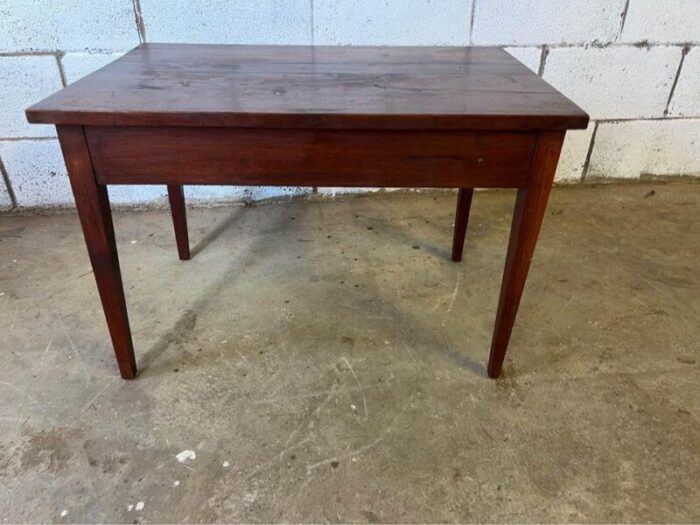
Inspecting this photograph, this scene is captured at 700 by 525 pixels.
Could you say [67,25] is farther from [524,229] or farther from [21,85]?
[524,229]

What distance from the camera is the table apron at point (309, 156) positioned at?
94 centimetres

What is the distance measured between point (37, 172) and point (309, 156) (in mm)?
1517

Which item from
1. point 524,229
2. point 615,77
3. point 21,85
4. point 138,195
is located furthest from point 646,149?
point 21,85

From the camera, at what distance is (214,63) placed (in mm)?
1261

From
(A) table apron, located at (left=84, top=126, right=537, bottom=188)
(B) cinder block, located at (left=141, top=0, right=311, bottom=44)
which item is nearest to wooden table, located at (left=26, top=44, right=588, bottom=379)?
(A) table apron, located at (left=84, top=126, right=537, bottom=188)

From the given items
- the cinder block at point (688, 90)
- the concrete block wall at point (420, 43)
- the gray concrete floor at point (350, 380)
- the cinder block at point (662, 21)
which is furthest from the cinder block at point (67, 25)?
the cinder block at point (688, 90)

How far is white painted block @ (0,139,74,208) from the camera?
6.35 feet

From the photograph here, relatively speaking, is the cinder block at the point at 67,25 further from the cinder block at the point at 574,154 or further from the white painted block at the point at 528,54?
the cinder block at the point at 574,154

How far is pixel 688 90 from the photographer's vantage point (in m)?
2.12

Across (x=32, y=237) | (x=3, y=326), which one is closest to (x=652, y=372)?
(x=3, y=326)

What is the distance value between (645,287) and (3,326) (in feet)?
6.17

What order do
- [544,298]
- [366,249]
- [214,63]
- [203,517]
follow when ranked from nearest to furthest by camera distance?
[203,517] < [214,63] < [544,298] < [366,249]

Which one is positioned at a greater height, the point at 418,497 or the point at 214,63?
the point at 214,63

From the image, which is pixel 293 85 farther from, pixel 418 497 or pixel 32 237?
pixel 32 237
